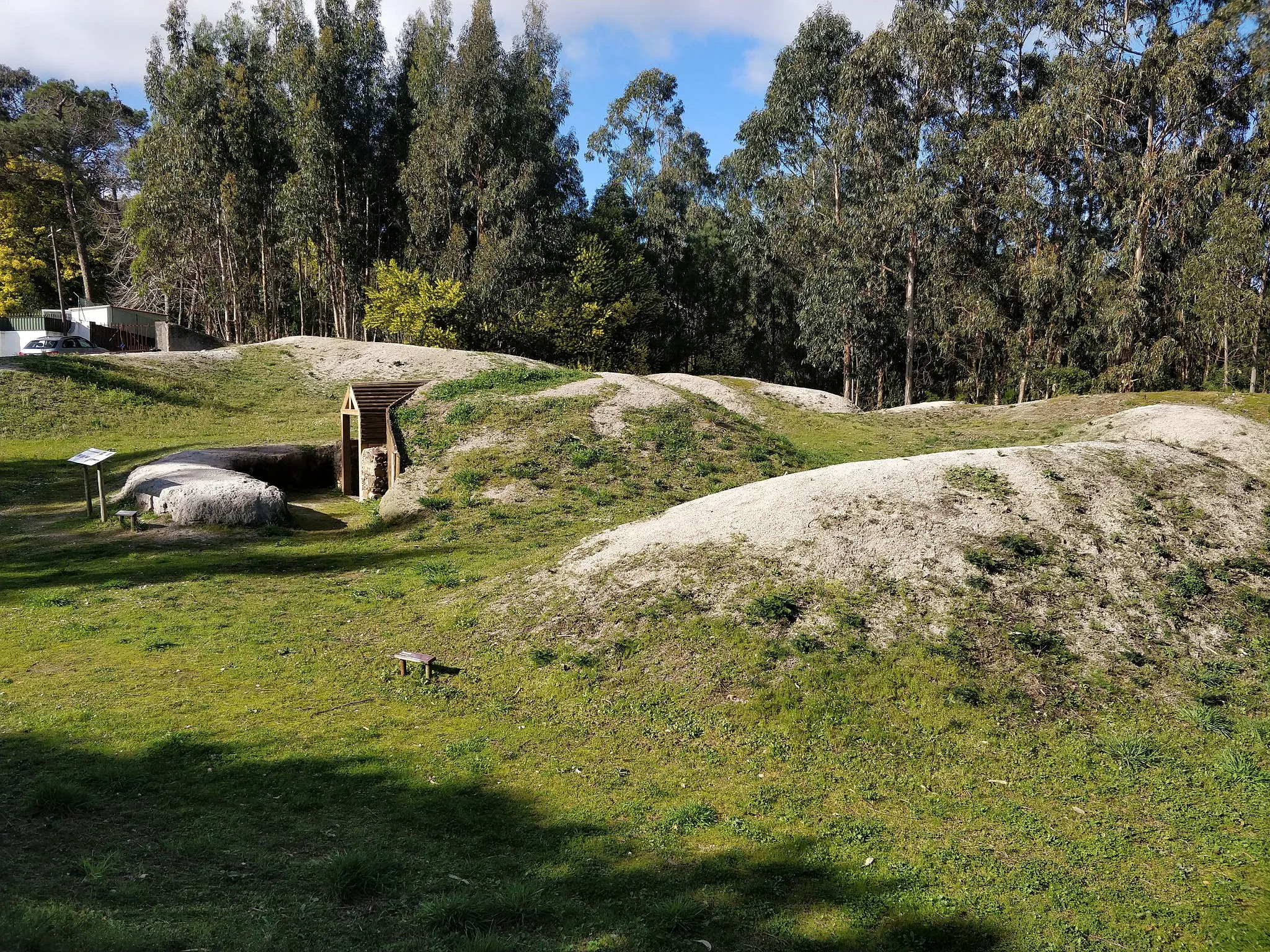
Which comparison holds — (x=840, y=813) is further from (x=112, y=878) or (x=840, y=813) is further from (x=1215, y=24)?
(x=1215, y=24)

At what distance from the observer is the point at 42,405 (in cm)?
3000

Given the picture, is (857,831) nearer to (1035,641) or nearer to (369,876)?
(369,876)

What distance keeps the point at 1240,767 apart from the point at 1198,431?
54.1 feet

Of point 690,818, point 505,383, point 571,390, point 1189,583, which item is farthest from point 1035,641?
point 505,383

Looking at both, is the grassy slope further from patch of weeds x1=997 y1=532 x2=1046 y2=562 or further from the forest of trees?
the forest of trees

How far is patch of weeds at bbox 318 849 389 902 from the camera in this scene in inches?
243

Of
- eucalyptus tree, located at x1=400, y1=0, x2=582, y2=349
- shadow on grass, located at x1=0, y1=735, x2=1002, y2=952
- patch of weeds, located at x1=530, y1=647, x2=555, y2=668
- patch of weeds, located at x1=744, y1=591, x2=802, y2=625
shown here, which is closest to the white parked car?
eucalyptus tree, located at x1=400, y1=0, x2=582, y2=349

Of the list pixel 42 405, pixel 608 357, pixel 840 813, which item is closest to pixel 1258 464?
pixel 840 813

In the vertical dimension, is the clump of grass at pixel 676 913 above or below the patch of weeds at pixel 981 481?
below

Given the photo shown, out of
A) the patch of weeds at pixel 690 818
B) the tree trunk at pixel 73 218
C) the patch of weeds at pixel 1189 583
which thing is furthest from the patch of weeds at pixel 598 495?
the tree trunk at pixel 73 218

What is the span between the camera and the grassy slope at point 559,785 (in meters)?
6.12

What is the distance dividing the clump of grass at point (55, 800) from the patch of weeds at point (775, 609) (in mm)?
7272

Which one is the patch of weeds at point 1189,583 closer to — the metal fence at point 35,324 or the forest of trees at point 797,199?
the forest of trees at point 797,199

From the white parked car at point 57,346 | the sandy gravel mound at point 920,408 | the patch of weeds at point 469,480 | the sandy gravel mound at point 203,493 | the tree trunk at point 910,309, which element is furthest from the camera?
the tree trunk at point 910,309
